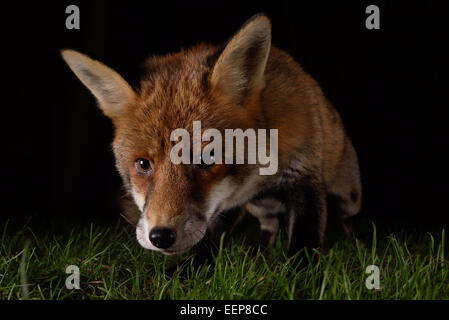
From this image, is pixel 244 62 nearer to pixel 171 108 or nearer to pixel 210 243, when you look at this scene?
pixel 171 108

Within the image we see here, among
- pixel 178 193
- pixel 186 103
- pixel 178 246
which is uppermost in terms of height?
pixel 186 103

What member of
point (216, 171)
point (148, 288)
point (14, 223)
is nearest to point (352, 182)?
point (216, 171)

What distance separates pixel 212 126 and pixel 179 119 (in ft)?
0.59

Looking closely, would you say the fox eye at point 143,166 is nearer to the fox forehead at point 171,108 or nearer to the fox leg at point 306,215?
the fox forehead at point 171,108

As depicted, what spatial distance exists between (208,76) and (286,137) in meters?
0.61

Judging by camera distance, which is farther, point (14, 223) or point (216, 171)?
point (14, 223)

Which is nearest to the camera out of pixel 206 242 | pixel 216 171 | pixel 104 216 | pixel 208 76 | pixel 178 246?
pixel 178 246

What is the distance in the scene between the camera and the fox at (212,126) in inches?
86.5

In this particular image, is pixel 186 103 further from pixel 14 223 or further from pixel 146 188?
pixel 14 223

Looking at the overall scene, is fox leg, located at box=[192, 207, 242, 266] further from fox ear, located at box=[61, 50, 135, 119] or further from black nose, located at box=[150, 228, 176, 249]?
fox ear, located at box=[61, 50, 135, 119]

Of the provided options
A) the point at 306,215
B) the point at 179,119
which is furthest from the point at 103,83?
the point at 306,215

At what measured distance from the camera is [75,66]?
101 inches

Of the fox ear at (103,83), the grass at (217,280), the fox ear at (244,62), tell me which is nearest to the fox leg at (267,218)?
the grass at (217,280)

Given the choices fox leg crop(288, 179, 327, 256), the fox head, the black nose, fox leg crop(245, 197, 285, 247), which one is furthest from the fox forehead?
fox leg crop(245, 197, 285, 247)
